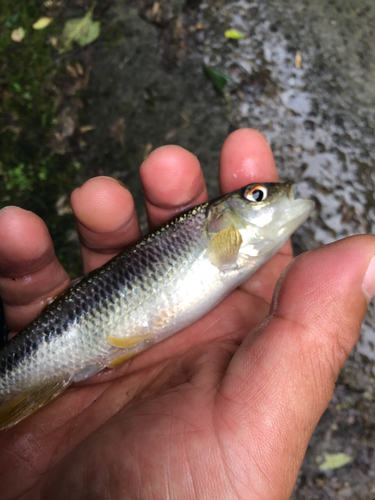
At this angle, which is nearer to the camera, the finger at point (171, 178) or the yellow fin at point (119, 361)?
the yellow fin at point (119, 361)

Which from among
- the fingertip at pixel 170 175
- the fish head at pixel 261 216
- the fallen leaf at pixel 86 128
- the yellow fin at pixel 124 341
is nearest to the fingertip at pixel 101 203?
the fingertip at pixel 170 175

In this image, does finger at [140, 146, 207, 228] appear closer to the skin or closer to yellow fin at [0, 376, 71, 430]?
the skin

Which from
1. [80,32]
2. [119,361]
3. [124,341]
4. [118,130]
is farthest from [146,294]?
[80,32]

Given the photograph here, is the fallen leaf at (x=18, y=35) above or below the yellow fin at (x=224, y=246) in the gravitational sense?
above

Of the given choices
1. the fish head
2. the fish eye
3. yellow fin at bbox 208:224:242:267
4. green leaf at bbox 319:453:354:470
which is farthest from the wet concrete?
green leaf at bbox 319:453:354:470

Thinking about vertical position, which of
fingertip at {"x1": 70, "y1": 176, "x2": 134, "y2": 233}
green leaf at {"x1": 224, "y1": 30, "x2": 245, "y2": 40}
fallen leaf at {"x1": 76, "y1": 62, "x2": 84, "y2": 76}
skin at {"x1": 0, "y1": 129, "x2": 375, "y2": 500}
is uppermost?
green leaf at {"x1": 224, "y1": 30, "x2": 245, "y2": 40}

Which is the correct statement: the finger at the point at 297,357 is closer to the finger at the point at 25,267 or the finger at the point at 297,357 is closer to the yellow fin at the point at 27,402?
the yellow fin at the point at 27,402

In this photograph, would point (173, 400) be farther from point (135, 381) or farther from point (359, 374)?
point (359, 374)
